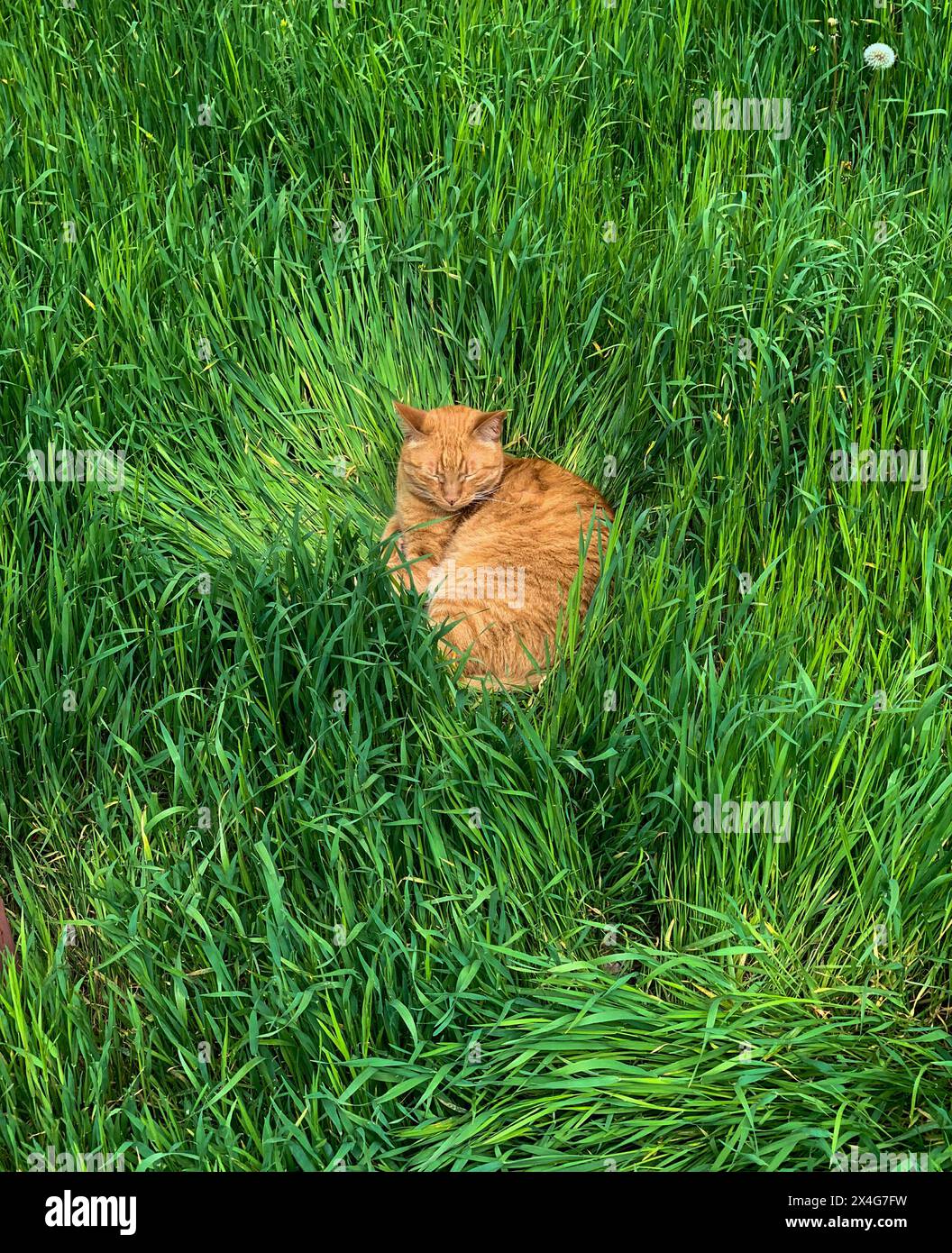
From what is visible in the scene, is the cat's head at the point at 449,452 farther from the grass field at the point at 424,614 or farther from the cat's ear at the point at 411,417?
the grass field at the point at 424,614

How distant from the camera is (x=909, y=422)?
10.7 ft

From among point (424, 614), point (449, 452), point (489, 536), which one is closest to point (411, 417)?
point (449, 452)

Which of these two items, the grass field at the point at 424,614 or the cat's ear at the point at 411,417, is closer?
the grass field at the point at 424,614

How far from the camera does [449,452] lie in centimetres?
332

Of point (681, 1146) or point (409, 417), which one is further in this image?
point (409, 417)

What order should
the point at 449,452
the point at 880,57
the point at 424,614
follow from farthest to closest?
the point at 880,57 → the point at 449,452 → the point at 424,614

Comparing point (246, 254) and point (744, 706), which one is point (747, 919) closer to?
point (744, 706)

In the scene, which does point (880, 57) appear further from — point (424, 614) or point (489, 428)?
point (424, 614)

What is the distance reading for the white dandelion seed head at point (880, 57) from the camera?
13.3ft

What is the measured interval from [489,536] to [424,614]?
56 centimetres

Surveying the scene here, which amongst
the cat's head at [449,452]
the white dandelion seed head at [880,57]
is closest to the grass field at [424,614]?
the white dandelion seed head at [880,57]
